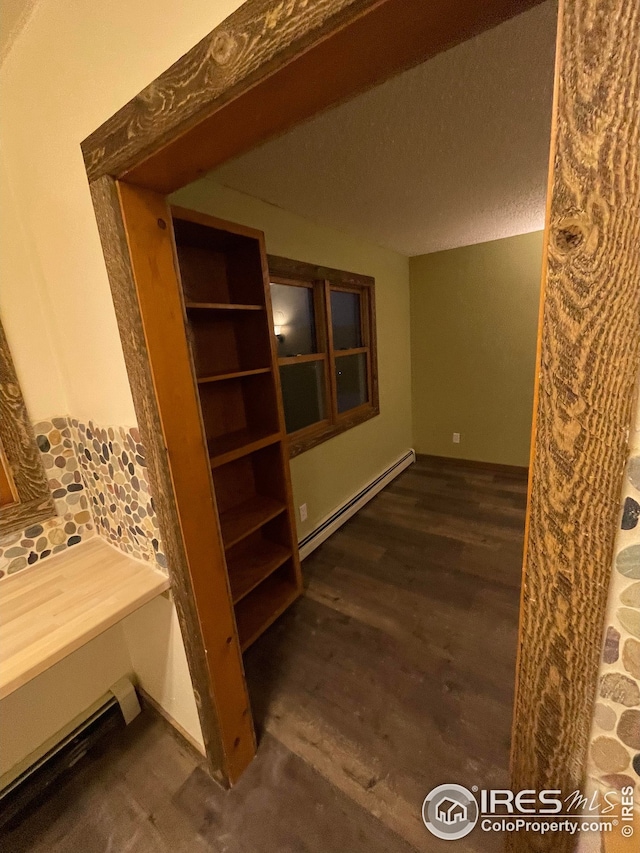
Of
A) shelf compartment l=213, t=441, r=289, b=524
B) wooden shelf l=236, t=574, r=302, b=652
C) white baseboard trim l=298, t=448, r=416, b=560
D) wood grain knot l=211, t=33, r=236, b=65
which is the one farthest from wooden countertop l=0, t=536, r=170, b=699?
white baseboard trim l=298, t=448, r=416, b=560

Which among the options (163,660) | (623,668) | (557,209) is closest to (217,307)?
(557,209)

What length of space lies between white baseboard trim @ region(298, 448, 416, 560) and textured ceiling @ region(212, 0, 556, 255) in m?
2.16

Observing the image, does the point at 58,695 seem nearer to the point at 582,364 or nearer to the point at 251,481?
the point at 251,481

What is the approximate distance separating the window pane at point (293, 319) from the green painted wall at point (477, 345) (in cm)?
172

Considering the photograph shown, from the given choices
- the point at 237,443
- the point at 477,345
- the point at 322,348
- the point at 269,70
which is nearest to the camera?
the point at 269,70

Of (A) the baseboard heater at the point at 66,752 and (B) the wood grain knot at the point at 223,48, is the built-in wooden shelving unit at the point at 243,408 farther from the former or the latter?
(B) the wood grain knot at the point at 223,48

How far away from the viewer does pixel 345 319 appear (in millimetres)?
2850

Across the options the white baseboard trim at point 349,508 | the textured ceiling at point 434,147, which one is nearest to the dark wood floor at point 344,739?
the white baseboard trim at point 349,508

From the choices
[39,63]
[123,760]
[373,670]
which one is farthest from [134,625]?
[39,63]

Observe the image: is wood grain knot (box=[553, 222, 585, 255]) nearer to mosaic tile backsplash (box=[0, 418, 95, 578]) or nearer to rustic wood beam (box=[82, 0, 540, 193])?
rustic wood beam (box=[82, 0, 540, 193])

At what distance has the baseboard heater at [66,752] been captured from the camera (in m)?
1.13

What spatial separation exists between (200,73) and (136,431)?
0.80 metres

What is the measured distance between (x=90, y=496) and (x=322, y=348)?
5.79 feet

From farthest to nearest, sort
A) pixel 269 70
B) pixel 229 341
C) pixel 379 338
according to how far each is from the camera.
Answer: pixel 379 338, pixel 229 341, pixel 269 70
